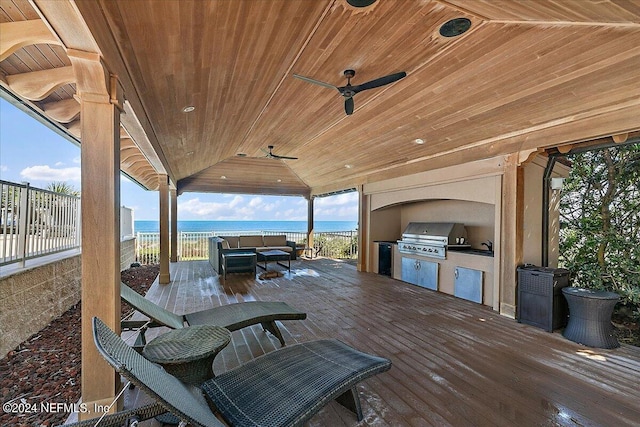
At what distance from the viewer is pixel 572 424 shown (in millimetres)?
2035

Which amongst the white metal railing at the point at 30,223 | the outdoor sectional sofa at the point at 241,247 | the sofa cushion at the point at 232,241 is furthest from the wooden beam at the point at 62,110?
the sofa cushion at the point at 232,241

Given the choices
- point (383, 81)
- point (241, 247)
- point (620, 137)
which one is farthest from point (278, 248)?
point (620, 137)

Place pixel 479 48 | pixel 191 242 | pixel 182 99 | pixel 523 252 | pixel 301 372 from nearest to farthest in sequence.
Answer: pixel 301 372 < pixel 479 48 < pixel 182 99 < pixel 523 252 < pixel 191 242

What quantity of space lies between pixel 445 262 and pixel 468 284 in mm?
657

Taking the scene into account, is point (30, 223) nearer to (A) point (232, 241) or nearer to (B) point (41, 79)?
(B) point (41, 79)

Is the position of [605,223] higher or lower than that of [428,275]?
higher

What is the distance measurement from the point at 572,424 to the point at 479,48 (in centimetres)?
332

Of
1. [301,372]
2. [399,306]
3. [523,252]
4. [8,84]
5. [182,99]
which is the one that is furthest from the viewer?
[399,306]

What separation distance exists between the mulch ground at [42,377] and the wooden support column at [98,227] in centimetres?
42

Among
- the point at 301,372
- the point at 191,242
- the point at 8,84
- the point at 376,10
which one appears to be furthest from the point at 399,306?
the point at 191,242

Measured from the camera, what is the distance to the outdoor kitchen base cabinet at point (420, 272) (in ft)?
19.8

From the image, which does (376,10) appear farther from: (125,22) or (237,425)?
(237,425)

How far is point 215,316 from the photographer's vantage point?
3117 millimetres

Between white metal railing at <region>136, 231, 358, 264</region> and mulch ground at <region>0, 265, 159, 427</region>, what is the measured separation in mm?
6568
